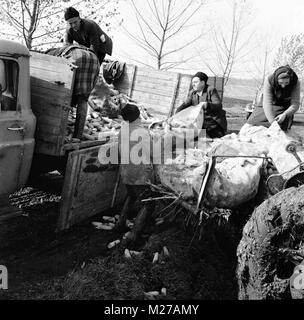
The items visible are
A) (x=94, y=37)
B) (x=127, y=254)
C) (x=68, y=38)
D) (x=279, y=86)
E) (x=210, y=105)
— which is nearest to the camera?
(x=127, y=254)

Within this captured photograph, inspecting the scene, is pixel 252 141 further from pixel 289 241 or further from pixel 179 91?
pixel 179 91

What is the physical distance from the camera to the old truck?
13.0ft

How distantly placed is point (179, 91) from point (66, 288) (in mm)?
3713

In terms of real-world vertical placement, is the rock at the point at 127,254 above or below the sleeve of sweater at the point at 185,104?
below

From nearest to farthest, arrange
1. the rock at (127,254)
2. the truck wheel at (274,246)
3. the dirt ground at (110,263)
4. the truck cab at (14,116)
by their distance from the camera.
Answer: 1. the truck wheel at (274,246)
2. the dirt ground at (110,263)
3. the truck cab at (14,116)
4. the rock at (127,254)

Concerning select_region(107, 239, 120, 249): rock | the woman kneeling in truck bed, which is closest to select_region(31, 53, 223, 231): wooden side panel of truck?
the woman kneeling in truck bed

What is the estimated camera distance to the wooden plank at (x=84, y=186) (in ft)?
14.3

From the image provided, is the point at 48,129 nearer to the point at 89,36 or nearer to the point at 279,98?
the point at 89,36

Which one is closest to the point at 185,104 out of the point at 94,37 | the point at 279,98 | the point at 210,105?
the point at 210,105

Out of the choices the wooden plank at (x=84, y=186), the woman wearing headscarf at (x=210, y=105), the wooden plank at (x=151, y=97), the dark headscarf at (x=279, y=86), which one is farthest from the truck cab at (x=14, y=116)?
the dark headscarf at (x=279, y=86)

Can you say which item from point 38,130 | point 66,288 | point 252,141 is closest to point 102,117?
point 38,130

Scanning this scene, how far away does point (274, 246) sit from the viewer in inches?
116
